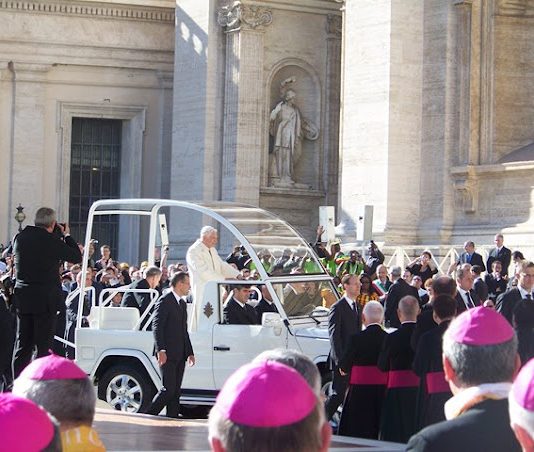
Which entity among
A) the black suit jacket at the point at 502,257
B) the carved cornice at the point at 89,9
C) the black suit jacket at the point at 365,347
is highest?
the carved cornice at the point at 89,9

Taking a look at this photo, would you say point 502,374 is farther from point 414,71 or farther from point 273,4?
point 273,4

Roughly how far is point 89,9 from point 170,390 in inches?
913

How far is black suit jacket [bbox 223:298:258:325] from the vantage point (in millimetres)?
14809

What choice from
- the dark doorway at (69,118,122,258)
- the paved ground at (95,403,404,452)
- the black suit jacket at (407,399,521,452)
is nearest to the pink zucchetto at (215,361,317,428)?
the black suit jacket at (407,399,521,452)

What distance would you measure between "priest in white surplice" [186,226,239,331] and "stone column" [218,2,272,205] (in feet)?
51.3

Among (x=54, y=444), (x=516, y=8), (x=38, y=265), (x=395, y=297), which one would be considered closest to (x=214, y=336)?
(x=38, y=265)

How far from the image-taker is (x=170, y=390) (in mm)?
13312

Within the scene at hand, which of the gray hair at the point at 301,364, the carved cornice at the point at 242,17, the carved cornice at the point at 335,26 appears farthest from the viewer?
the carved cornice at the point at 335,26

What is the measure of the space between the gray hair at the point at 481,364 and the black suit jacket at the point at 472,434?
8.7 inches

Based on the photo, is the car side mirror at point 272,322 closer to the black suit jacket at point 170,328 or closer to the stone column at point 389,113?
the black suit jacket at point 170,328

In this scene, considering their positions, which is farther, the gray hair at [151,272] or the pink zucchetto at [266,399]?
the gray hair at [151,272]

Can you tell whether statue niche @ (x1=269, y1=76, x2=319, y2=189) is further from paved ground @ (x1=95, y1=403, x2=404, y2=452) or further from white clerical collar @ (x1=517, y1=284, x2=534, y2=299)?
paved ground @ (x1=95, y1=403, x2=404, y2=452)

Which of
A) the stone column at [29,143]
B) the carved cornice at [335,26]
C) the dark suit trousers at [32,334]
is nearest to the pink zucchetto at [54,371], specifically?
the dark suit trousers at [32,334]

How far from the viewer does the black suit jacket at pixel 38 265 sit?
12.7 metres
